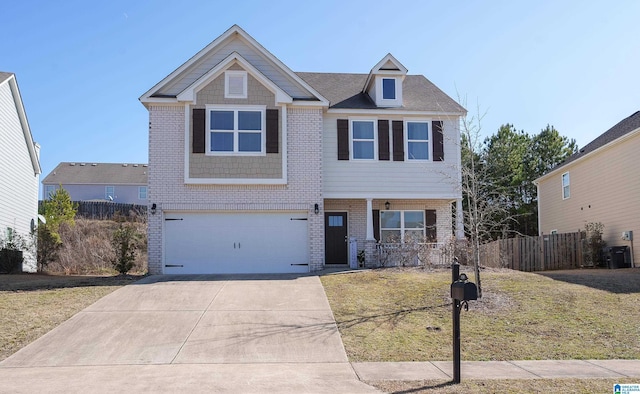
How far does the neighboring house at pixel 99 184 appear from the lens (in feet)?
177

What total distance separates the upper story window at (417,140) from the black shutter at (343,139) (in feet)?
7.33

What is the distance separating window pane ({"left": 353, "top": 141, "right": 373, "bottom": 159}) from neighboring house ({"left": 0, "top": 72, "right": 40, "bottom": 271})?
1385cm

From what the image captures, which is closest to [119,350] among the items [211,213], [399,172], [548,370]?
[548,370]

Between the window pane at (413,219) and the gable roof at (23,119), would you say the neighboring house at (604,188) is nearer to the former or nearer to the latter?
the window pane at (413,219)

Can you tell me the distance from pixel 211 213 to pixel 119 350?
968 centimetres

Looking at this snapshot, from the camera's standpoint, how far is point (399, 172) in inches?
837

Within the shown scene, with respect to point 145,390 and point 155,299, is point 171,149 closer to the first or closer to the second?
point 155,299

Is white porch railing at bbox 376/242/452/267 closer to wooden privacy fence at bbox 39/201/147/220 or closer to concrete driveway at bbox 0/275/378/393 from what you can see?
concrete driveway at bbox 0/275/378/393

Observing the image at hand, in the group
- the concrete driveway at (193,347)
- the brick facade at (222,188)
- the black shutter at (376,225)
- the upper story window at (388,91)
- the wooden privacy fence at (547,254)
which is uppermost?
the upper story window at (388,91)

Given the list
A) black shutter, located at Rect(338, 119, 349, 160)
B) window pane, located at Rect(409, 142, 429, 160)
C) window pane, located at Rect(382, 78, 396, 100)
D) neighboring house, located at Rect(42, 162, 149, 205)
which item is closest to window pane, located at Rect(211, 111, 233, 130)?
black shutter, located at Rect(338, 119, 349, 160)

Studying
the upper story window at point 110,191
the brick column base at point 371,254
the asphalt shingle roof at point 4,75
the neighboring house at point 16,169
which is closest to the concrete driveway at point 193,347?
the brick column base at point 371,254

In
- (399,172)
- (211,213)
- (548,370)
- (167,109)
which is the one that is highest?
(167,109)

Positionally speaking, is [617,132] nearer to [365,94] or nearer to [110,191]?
[365,94]

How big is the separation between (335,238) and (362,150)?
3.42 meters
